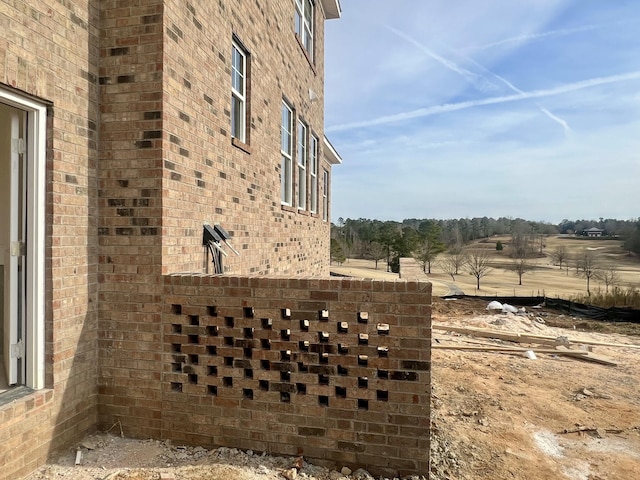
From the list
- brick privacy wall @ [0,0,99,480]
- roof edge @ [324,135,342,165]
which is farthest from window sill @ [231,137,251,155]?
roof edge @ [324,135,342,165]

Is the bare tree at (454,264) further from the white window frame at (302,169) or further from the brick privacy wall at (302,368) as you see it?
the brick privacy wall at (302,368)

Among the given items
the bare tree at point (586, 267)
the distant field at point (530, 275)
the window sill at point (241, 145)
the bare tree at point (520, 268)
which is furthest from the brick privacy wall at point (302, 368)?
the bare tree at point (586, 267)

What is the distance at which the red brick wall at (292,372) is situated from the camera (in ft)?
10.0

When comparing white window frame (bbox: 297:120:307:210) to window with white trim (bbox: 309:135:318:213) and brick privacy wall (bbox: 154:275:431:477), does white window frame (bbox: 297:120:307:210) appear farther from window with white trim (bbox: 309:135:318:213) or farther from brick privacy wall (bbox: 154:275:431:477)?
brick privacy wall (bbox: 154:275:431:477)

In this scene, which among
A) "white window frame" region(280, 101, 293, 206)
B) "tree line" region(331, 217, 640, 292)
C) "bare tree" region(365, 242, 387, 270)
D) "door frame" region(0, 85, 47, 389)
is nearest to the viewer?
"door frame" region(0, 85, 47, 389)

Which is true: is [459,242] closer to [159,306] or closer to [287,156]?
[287,156]

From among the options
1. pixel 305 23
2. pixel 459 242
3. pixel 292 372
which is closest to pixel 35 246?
pixel 292 372

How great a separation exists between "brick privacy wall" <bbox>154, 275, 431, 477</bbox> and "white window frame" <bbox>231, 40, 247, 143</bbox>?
108 inches

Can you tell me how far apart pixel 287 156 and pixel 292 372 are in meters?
5.48

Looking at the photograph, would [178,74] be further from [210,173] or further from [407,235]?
[407,235]

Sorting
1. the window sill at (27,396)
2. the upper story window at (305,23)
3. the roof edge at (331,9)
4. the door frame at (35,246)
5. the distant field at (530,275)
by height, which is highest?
the roof edge at (331,9)

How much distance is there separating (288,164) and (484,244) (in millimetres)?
86750

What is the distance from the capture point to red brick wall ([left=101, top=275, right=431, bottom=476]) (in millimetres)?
3049

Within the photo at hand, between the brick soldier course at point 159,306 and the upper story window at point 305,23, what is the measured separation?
5616 millimetres
